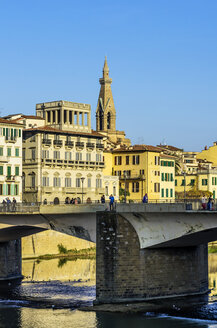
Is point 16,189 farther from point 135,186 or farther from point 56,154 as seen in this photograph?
point 135,186

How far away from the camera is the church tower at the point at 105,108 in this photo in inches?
6164

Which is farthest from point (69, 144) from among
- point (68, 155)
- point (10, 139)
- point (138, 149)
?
point (138, 149)

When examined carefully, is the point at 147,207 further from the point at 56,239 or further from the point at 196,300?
the point at 56,239

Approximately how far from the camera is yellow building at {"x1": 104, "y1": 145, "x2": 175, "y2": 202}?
112 meters

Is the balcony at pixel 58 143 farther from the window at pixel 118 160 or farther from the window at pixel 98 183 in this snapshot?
the window at pixel 118 160

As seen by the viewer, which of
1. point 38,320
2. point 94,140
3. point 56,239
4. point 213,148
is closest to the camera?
point 38,320

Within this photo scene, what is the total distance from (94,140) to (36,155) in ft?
38.0

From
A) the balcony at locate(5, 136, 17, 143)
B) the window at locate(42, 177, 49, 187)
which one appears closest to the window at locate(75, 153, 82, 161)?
the window at locate(42, 177, 49, 187)

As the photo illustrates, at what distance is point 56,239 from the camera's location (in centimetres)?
8462

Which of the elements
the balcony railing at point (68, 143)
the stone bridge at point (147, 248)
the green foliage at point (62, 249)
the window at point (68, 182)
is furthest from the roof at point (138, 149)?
the stone bridge at point (147, 248)

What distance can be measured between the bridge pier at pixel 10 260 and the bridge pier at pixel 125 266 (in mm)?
18214

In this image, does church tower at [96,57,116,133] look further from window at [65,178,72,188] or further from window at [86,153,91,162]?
window at [65,178,72,188]

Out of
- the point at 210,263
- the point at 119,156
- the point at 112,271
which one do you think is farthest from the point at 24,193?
the point at 112,271

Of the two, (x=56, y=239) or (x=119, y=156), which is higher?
(x=119, y=156)
